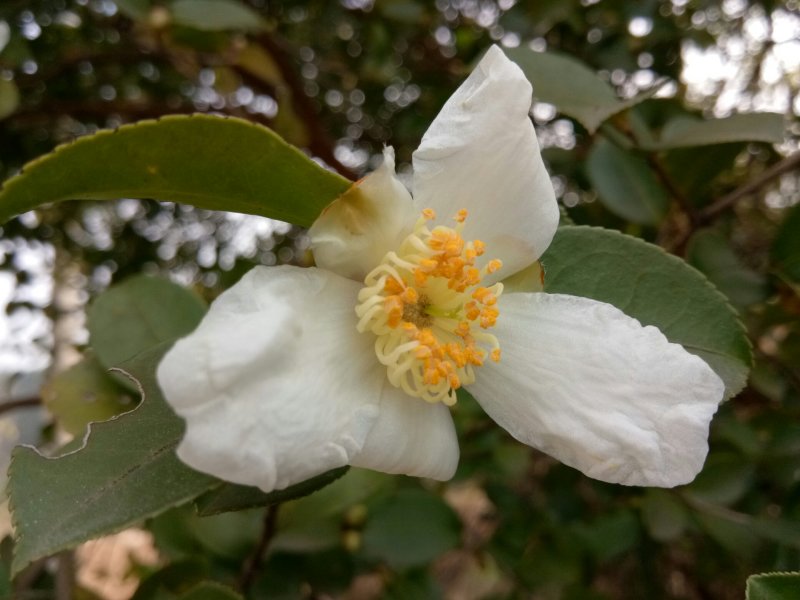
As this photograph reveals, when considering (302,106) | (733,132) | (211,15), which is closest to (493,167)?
(733,132)

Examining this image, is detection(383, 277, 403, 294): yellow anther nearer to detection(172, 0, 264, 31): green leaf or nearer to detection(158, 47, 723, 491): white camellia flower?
detection(158, 47, 723, 491): white camellia flower

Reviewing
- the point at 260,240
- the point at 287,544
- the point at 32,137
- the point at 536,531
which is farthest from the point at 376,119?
the point at 287,544

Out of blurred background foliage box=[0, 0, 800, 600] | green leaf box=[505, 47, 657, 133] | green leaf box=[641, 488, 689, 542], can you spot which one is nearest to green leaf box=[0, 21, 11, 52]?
blurred background foliage box=[0, 0, 800, 600]

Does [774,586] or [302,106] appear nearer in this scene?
[774,586]

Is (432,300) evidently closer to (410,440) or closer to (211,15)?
(410,440)

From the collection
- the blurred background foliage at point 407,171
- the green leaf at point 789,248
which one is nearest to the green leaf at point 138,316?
the blurred background foliage at point 407,171

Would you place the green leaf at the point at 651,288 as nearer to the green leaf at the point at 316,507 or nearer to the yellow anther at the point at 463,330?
the yellow anther at the point at 463,330

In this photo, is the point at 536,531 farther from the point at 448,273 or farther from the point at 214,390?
the point at 214,390
